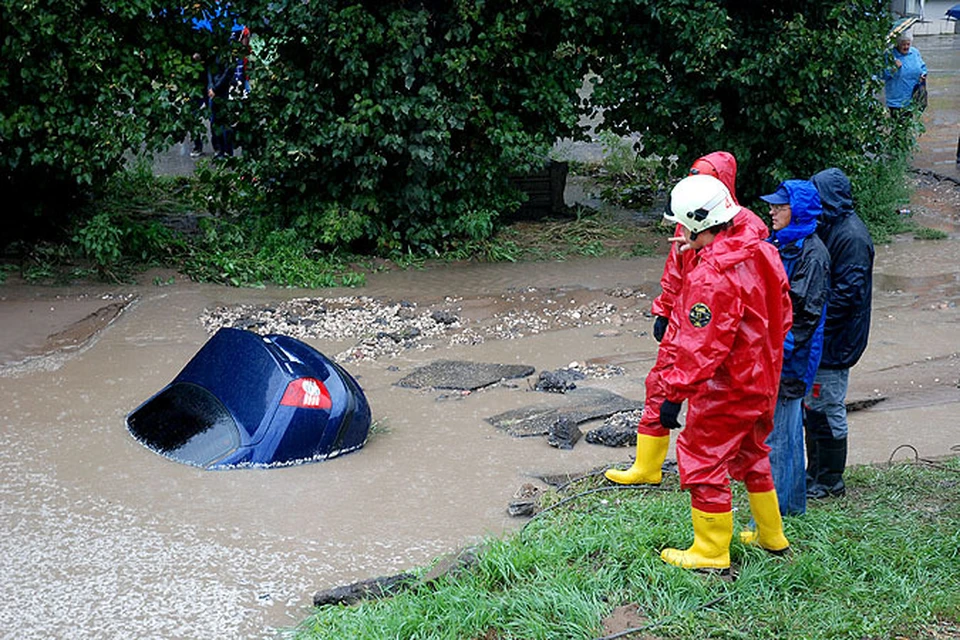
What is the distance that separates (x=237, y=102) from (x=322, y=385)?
20.0ft

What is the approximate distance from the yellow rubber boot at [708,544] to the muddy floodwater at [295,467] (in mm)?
1372

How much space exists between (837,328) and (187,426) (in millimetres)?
4057

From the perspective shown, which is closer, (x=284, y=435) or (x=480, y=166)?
(x=284, y=435)

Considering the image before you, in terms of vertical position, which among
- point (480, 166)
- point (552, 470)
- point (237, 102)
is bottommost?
point (552, 470)

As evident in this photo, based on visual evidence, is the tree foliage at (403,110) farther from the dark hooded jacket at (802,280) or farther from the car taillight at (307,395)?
the dark hooded jacket at (802,280)

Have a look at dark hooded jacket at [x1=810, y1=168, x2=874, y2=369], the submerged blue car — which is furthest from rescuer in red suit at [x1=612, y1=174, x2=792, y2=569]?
the submerged blue car

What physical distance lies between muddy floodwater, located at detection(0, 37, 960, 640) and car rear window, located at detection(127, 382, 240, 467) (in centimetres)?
11

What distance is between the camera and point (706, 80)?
12.5 meters

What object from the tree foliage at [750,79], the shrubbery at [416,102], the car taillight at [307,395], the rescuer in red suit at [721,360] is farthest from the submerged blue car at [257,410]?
the tree foliage at [750,79]

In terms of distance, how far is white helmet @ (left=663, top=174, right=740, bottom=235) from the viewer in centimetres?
486

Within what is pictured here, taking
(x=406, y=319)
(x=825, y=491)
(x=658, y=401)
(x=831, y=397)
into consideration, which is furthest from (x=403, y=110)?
(x=825, y=491)

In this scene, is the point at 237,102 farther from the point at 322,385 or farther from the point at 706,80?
the point at 322,385

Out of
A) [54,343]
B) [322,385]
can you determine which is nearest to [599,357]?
[322,385]

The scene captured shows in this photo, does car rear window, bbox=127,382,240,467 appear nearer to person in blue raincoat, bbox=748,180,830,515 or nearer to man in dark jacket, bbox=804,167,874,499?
person in blue raincoat, bbox=748,180,830,515
